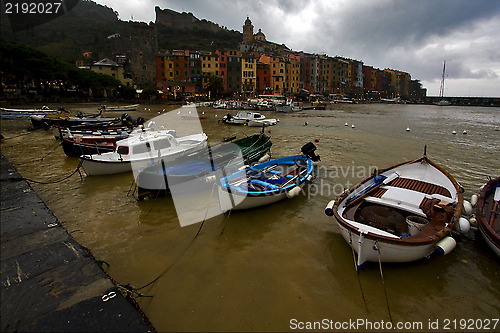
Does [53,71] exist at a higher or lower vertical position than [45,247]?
higher

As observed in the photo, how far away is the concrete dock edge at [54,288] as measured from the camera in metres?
3.66

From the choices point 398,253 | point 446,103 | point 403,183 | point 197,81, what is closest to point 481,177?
point 403,183

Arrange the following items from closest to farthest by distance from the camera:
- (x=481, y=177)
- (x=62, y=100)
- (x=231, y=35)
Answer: (x=481, y=177) → (x=62, y=100) → (x=231, y=35)

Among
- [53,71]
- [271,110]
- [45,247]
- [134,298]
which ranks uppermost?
[53,71]

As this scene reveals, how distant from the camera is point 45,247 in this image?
5.34 meters

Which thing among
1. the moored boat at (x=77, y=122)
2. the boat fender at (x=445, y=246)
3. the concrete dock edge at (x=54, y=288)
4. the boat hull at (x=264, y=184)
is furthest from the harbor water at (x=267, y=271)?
the moored boat at (x=77, y=122)

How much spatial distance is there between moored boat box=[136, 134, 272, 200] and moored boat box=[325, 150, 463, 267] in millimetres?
6073

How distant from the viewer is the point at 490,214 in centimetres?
744

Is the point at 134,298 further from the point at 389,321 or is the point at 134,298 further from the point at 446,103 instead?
the point at 446,103

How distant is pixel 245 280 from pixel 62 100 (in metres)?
65.1

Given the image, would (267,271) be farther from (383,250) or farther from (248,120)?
(248,120)

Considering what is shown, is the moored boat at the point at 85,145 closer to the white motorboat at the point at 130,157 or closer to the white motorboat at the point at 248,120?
the white motorboat at the point at 130,157

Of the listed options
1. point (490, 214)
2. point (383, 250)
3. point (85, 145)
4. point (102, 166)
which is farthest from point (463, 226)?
point (85, 145)

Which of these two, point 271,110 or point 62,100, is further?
point 271,110
